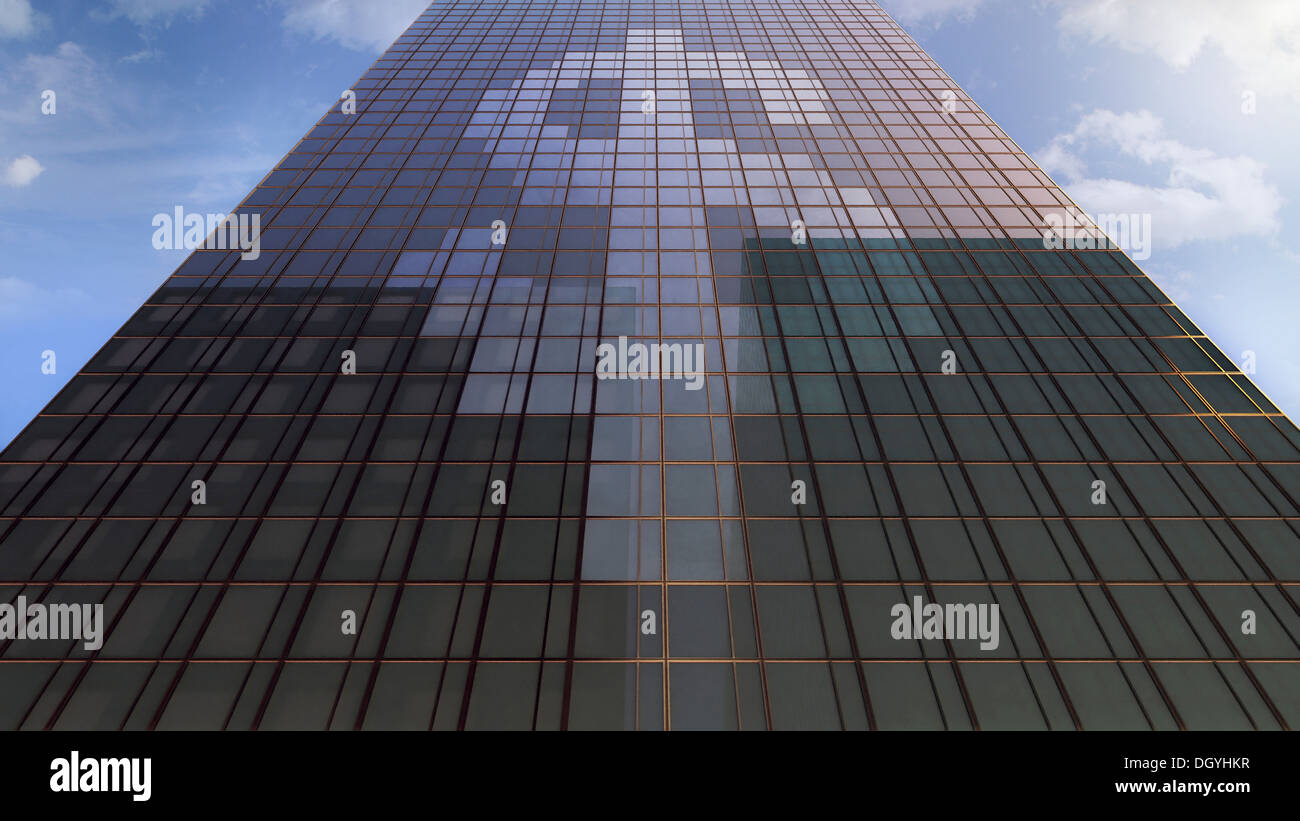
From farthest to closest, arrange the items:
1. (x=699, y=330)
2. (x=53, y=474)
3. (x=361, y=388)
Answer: (x=699, y=330)
(x=361, y=388)
(x=53, y=474)

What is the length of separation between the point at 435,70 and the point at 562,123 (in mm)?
14690

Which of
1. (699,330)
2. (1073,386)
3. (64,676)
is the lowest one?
(64,676)

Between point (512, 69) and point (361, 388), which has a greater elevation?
point (512, 69)

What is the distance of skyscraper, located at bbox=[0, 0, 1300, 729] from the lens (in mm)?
17031

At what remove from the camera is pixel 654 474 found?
21.8 m

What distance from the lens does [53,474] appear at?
2189 cm

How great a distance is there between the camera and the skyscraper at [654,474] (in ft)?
55.9

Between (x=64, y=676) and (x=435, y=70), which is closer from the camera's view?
(x=64, y=676)

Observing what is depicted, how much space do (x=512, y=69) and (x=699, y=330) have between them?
107 feet

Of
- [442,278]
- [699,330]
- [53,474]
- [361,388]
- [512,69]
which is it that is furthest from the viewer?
[512,69]
